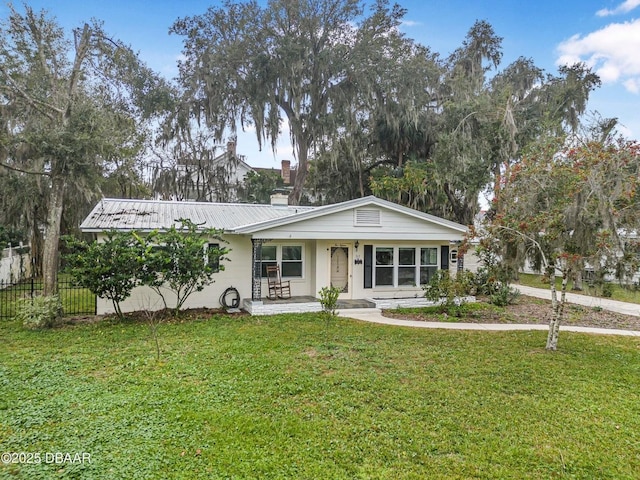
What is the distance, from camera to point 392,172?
19.4 metres

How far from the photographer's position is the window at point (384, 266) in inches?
492

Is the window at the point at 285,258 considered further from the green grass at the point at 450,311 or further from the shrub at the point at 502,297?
the shrub at the point at 502,297

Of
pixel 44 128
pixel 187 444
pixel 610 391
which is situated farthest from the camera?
pixel 44 128

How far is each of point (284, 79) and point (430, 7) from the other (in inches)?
270

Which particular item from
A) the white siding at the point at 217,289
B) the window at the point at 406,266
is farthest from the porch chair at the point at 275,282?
the window at the point at 406,266

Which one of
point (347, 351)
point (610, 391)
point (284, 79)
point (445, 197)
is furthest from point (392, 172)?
point (610, 391)

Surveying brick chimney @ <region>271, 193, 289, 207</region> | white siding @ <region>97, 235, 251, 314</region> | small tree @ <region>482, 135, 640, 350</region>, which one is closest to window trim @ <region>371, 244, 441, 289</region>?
white siding @ <region>97, 235, 251, 314</region>

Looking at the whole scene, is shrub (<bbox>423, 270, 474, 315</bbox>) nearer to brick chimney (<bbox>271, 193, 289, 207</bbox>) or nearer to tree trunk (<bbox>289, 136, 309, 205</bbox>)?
brick chimney (<bbox>271, 193, 289, 207</bbox>)

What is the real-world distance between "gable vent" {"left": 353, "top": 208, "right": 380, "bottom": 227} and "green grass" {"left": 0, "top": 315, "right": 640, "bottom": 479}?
4.56 meters

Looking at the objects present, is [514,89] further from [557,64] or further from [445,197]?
[445,197]

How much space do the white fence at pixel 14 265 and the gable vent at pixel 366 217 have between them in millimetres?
13440

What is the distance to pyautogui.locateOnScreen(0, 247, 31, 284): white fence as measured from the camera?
1482 cm

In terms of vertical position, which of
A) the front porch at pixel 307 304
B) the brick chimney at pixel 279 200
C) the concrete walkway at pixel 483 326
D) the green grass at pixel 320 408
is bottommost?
the green grass at pixel 320 408

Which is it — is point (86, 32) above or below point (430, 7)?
below
